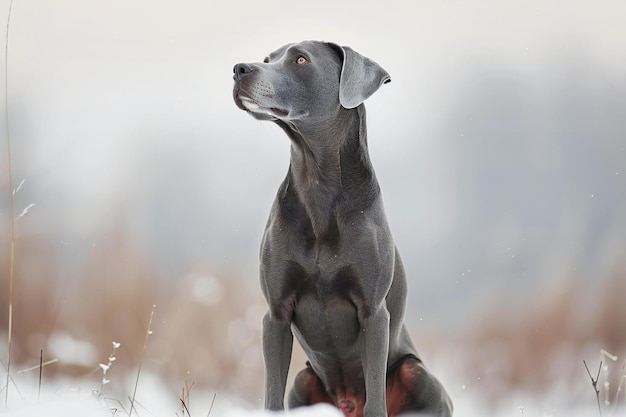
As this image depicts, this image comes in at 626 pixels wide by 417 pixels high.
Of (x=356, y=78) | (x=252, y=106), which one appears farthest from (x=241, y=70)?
(x=356, y=78)

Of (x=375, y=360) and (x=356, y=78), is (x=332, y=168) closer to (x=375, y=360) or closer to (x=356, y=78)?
(x=356, y=78)

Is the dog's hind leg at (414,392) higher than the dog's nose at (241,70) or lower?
lower

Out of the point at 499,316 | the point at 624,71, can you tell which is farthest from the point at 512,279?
the point at 624,71

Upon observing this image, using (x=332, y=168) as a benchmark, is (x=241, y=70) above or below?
above

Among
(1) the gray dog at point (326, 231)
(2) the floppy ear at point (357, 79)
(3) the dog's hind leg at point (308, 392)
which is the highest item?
(2) the floppy ear at point (357, 79)

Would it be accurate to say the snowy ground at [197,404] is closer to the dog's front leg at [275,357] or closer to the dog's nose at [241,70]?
the dog's front leg at [275,357]

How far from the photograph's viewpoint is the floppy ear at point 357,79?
2.04m

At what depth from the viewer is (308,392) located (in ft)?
7.72

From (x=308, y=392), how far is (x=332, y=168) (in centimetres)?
64

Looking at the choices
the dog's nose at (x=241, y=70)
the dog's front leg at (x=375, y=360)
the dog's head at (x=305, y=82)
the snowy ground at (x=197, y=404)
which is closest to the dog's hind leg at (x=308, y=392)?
the dog's front leg at (x=375, y=360)

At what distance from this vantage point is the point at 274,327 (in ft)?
6.97

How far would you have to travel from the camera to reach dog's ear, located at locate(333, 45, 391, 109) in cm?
204

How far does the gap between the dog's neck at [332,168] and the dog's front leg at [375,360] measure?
0.25 metres

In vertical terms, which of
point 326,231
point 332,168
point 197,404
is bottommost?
point 197,404
